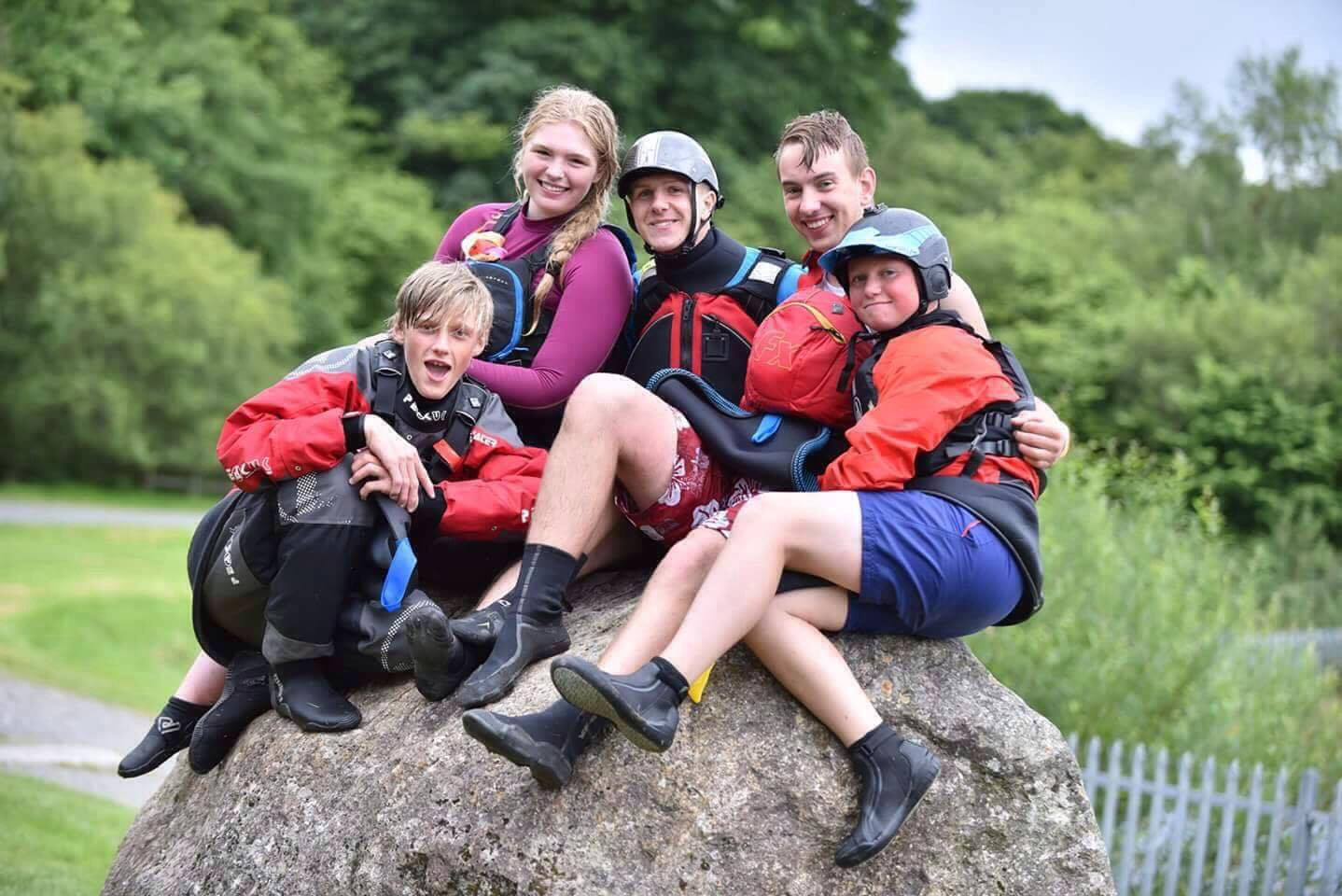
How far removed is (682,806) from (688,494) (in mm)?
1002

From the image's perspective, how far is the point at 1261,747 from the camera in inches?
393

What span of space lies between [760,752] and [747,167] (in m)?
29.2

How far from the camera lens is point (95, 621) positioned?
54.3ft

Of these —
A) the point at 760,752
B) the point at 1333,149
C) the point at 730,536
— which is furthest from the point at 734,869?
the point at 1333,149

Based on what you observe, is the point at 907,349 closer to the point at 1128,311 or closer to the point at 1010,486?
the point at 1010,486

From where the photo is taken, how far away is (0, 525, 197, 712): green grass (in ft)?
48.0

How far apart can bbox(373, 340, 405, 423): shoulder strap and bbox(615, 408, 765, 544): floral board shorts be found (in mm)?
767

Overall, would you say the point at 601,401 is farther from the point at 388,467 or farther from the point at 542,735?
the point at 542,735

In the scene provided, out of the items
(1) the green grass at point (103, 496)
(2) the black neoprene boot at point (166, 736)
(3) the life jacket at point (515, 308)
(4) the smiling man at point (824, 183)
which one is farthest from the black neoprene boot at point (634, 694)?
(1) the green grass at point (103, 496)

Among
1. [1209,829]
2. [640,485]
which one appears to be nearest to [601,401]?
[640,485]

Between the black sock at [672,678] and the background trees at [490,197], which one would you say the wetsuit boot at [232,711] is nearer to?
the black sock at [672,678]

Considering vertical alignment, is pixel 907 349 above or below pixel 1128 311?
above

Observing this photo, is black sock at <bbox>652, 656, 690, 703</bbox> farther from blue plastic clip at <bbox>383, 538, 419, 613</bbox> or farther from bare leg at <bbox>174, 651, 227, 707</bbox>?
bare leg at <bbox>174, 651, 227, 707</bbox>

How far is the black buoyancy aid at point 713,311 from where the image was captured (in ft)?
15.2
